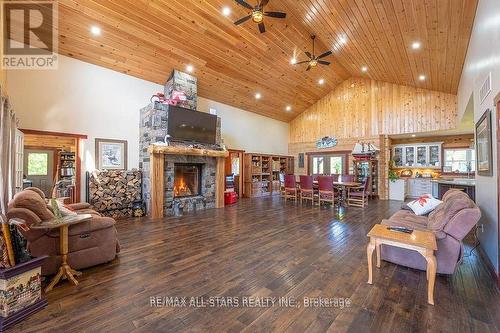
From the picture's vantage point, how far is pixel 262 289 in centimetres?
230

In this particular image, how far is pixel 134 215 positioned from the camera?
5.57 meters

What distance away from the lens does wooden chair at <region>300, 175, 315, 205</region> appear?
720 cm

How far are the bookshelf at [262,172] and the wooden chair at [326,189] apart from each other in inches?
122

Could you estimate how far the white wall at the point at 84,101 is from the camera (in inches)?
176

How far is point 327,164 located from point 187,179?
641 centimetres

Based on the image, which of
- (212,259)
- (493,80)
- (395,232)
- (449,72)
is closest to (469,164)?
(449,72)

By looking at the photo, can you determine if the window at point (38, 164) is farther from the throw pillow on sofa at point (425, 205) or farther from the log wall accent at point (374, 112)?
the throw pillow on sofa at point (425, 205)

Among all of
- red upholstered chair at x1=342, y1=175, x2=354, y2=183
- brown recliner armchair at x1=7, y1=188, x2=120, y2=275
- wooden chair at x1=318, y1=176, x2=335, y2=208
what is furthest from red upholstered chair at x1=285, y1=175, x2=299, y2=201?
brown recliner armchair at x1=7, y1=188, x2=120, y2=275

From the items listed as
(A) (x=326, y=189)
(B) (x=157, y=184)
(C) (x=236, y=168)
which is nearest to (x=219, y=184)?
(B) (x=157, y=184)

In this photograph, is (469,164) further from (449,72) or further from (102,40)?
(102,40)

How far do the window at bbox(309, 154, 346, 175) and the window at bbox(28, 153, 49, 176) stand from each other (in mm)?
10745

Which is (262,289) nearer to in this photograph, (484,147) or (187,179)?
(484,147)

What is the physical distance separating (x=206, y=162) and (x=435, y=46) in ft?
19.7

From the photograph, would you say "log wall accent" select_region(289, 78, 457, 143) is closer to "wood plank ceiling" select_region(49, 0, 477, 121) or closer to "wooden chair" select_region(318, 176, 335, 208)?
"wood plank ceiling" select_region(49, 0, 477, 121)
